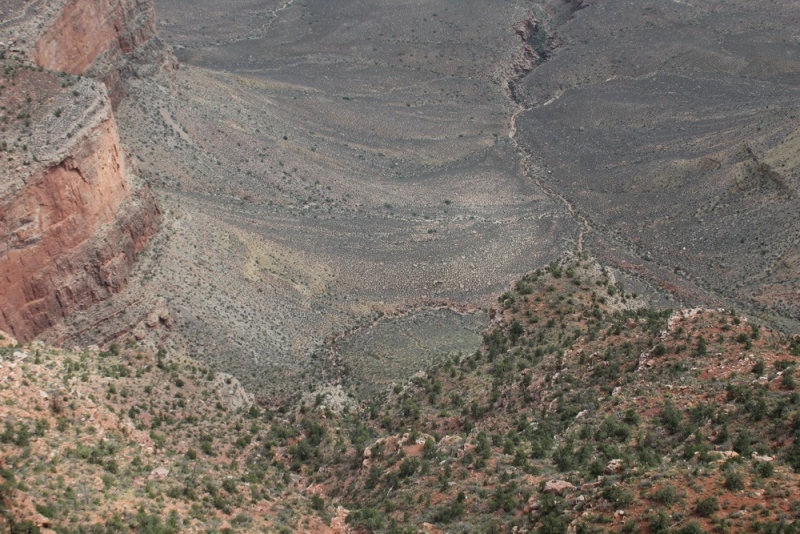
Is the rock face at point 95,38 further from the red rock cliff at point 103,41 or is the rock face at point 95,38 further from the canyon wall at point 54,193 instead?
the canyon wall at point 54,193

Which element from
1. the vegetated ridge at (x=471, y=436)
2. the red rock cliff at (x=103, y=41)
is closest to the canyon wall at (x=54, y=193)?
the red rock cliff at (x=103, y=41)

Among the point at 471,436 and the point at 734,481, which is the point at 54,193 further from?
the point at 734,481

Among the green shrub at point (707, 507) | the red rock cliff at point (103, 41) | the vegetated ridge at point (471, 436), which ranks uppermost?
the red rock cliff at point (103, 41)

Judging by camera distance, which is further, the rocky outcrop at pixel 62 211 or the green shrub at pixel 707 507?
the rocky outcrop at pixel 62 211

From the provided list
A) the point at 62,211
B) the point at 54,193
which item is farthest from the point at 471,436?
the point at 54,193

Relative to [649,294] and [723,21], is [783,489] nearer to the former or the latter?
[649,294]

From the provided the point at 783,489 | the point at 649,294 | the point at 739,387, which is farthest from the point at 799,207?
the point at 783,489

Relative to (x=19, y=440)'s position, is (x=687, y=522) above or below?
below

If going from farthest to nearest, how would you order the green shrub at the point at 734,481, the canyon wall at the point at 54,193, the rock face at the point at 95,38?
1. the rock face at the point at 95,38
2. the canyon wall at the point at 54,193
3. the green shrub at the point at 734,481
